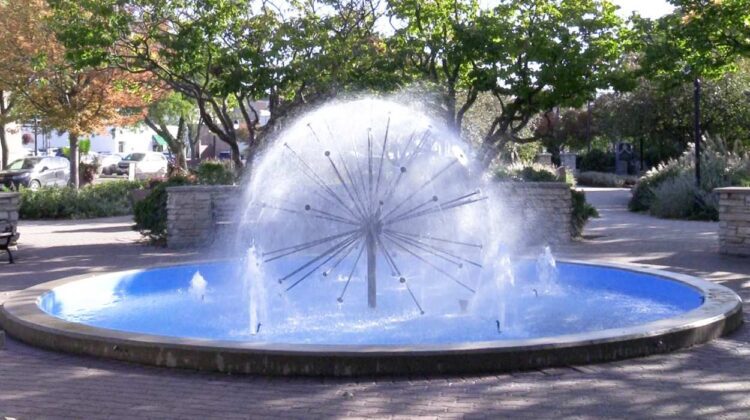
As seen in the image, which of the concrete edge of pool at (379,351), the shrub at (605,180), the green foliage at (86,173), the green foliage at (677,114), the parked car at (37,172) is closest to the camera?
the concrete edge of pool at (379,351)

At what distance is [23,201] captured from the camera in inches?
1056

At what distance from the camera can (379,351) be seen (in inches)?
277

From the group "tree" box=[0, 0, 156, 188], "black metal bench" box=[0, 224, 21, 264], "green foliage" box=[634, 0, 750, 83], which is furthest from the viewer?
"tree" box=[0, 0, 156, 188]

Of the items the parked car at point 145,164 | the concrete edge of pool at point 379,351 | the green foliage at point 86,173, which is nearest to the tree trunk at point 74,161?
the green foliage at point 86,173

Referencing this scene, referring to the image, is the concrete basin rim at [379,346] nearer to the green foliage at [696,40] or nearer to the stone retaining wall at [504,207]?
the green foliage at [696,40]

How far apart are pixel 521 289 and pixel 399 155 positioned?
361cm

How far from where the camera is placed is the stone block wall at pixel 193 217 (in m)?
17.5

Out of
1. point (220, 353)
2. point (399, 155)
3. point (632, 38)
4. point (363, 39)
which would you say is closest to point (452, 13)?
point (363, 39)

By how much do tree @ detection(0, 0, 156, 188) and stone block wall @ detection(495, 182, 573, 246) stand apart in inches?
452

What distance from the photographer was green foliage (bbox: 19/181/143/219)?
26.7m

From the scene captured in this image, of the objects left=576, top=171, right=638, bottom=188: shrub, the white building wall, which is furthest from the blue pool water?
the white building wall

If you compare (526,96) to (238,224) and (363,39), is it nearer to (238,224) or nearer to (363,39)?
(363,39)

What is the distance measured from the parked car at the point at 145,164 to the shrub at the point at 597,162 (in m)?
23.2

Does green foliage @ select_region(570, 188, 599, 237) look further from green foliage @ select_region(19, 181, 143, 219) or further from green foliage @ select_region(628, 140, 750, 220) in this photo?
green foliage @ select_region(19, 181, 143, 219)
